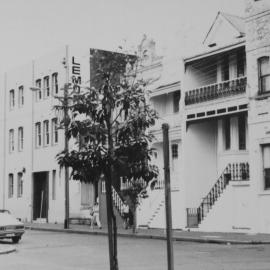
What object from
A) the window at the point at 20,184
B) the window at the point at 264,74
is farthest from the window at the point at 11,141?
the window at the point at 264,74

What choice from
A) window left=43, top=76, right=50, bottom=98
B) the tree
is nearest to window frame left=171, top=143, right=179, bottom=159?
window left=43, top=76, right=50, bottom=98

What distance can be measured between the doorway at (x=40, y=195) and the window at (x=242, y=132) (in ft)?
58.3

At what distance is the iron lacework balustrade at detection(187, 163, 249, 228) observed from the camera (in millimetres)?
29578

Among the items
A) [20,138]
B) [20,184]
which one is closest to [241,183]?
[20,184]

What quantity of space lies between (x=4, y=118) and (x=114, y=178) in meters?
40.2

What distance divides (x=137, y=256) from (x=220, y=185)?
11.7 metres

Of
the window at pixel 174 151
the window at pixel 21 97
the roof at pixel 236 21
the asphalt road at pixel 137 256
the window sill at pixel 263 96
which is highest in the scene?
the roof at pixel 236 21

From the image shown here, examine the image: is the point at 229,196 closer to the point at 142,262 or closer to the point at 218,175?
the point at 218,175

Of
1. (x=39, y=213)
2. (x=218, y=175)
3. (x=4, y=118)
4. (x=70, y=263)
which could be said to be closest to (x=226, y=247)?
(x=70, y=263)

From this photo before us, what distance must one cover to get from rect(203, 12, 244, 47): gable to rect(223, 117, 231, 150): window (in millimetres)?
3793

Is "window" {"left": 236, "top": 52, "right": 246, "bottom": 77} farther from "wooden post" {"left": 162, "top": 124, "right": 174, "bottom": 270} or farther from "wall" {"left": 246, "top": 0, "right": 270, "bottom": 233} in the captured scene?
"wooden post" {"left": 162, "top": 124, "right": 174, "bottom": 270}

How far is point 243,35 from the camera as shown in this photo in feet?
103

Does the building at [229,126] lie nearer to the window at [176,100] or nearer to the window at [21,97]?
the window at [176,100]

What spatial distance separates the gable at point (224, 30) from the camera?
105 feet
